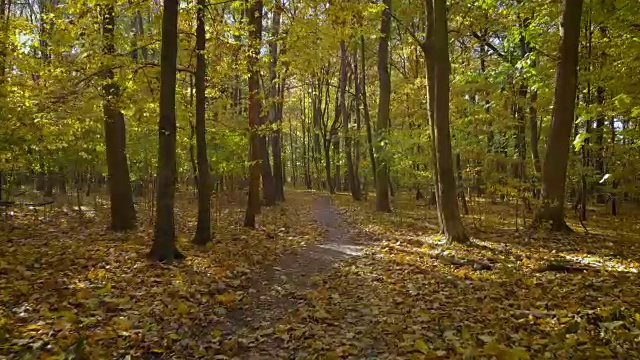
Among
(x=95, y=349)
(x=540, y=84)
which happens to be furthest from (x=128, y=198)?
(x=540, y=84)

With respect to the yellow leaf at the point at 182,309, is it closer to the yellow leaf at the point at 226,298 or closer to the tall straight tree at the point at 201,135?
the yellow leaf at the point at 226,298

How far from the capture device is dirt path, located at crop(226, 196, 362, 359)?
5.54 m

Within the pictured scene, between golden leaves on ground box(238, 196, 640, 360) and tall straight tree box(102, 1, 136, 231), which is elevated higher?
tall straight tree box(102, 1, 136, 231)

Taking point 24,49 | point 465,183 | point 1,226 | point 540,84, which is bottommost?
point 1,226

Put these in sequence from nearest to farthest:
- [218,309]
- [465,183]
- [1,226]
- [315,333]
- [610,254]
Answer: [315,333] → [218,309] → [610,254] → [1,226] → [465,183]

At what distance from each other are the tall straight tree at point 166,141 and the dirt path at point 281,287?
6.41 feet

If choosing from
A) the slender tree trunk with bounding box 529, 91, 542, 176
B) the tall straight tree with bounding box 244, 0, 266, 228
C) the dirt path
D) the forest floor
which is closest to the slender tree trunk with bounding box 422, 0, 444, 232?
the forest floor

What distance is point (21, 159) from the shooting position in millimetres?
11289

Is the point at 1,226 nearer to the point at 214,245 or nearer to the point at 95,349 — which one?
the point at 214,245

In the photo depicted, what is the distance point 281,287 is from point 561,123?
313 inches

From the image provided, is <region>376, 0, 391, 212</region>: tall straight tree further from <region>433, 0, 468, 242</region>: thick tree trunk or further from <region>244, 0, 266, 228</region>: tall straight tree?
<region>433, 0, 468, 242</region>: thick tree trunk

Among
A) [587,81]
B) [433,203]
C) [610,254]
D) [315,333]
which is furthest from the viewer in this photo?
[433,203]

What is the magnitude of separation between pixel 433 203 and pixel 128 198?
1455 cm

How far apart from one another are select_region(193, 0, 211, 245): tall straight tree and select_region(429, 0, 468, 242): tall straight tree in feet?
17.6
